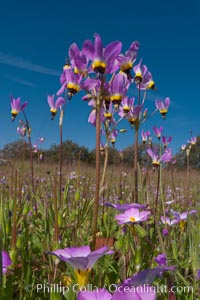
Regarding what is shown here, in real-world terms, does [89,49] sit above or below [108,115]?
above

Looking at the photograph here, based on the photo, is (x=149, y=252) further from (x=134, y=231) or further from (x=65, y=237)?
(x=65, y=237)

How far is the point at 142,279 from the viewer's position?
673 mm

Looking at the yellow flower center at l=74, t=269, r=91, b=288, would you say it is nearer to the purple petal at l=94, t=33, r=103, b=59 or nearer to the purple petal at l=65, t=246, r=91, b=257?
the purple petal at l=65, t=246, r=91, b=257

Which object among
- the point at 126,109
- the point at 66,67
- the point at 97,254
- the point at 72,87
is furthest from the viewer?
the point at 126,109

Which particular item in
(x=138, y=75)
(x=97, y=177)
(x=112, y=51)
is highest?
(x=138, y=75)

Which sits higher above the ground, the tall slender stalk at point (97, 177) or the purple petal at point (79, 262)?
the tall slender stalk at point (97, 177)

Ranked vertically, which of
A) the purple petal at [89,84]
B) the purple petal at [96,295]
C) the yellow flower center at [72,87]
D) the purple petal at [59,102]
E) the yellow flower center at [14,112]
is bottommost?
the purple petal at [96,295]

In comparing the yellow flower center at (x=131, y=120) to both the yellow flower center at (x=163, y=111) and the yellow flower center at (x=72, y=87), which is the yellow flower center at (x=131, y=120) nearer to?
the yellow flower center at (x=163, y=111)

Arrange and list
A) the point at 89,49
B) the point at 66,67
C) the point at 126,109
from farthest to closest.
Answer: the point at 126,109, the point at 66,67, the point at 89,49

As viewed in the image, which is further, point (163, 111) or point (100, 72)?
point (163, 111)

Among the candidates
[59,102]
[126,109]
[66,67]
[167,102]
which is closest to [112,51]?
[66,67]

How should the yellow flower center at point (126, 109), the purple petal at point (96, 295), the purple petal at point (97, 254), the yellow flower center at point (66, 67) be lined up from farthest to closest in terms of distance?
the yellow flower center at point (126, 109) < the yellow flower center at point (66, 67) < the purple petal at point (97, 254) < the purple petal at point (96, 295)

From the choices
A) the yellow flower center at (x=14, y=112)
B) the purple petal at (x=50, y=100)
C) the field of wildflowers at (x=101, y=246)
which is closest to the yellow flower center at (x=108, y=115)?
the field of wildflowers at (x=101, y=246)

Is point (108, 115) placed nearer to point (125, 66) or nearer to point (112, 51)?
point (125, 66)
